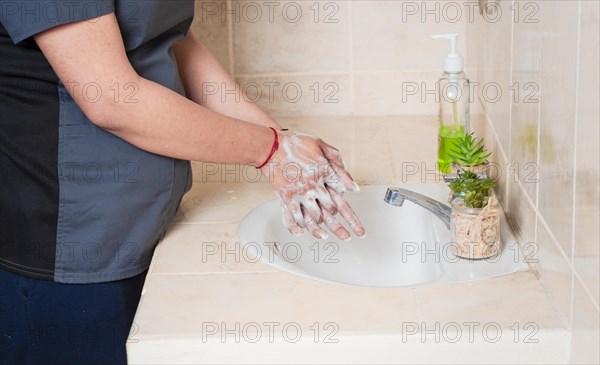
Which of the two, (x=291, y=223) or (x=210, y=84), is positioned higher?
(x=210, y=84)

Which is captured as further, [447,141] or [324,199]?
[447,141]

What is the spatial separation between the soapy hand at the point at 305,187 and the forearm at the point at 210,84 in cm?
19

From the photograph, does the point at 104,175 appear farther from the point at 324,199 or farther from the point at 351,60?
the point at 351,60

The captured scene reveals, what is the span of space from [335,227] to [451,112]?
36cm

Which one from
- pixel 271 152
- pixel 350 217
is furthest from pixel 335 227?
pixel 271 152

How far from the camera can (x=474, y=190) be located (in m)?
1.22

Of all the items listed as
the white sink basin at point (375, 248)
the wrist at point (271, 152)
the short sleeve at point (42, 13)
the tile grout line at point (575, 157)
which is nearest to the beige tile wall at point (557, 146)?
the tile grout line at point (575, 157)

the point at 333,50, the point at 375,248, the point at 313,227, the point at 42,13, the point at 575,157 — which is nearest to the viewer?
the point at 575,157

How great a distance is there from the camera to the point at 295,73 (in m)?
2.01

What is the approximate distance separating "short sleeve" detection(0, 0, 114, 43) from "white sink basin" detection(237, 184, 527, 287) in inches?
15.5

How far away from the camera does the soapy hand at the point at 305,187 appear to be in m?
1.31

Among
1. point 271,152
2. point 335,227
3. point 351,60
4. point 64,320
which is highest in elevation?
point 351,60

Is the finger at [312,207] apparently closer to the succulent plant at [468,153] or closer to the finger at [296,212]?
the finger at [296,212]

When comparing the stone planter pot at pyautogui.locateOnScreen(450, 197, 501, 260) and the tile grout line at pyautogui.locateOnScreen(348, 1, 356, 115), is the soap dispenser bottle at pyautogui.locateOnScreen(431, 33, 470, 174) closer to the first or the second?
the stone planter pot at pyautogui.locateOnScreen(450, 197, 501, 260)
